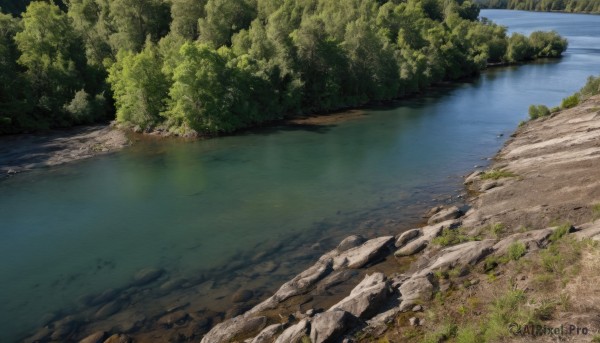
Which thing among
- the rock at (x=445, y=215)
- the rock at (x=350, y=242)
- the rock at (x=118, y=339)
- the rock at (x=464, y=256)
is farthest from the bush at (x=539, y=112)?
the rock at (x=118, y=339)

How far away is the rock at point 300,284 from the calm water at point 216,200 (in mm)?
1496

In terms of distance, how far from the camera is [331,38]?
86312 millimetres

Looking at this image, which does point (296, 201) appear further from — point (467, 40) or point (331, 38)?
point (467, 40)

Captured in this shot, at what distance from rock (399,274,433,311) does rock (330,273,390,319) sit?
0.91 metres

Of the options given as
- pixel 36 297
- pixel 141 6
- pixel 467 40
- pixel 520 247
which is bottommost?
pixel 36 297

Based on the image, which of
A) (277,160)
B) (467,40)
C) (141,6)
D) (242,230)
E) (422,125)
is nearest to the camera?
(242,230)

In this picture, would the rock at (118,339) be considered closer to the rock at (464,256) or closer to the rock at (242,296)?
the rock at (242,296)

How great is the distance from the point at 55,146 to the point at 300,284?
169 ft

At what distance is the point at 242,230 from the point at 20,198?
25775 millimetres

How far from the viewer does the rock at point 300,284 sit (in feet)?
78.7

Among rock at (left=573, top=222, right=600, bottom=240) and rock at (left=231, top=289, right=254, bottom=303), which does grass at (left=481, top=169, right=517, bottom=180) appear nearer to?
rock at (left=573, top=222, right=600, bottom=240)

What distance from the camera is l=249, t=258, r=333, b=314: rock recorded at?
78.7 feet

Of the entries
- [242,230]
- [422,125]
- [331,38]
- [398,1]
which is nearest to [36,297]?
[242,230]

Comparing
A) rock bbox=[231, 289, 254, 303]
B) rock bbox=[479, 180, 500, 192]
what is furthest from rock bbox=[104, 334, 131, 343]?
rock bbox=[479, 180, 500, 192]
